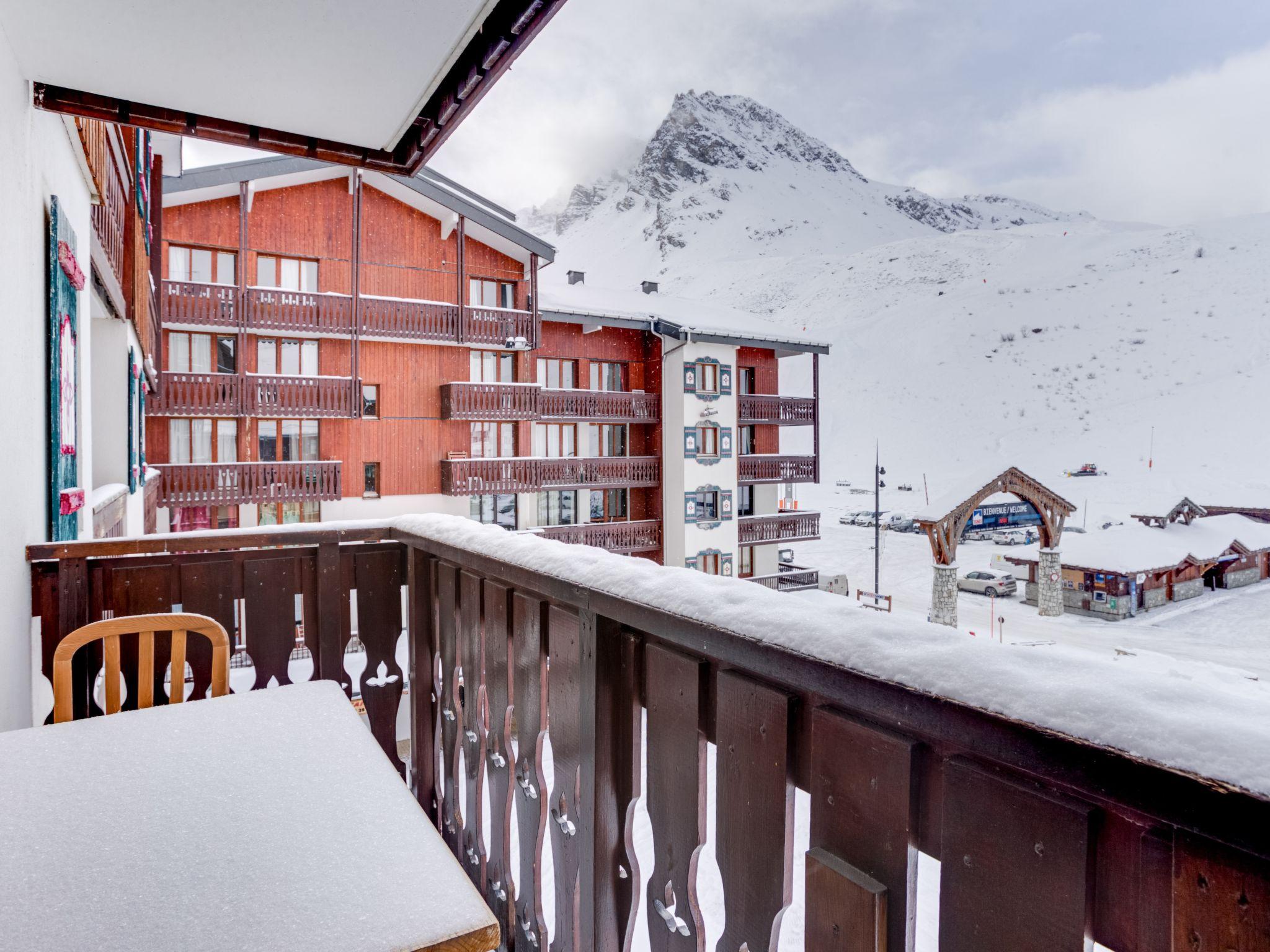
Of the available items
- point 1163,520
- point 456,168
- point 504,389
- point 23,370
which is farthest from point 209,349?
point 456,168

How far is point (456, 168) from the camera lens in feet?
220

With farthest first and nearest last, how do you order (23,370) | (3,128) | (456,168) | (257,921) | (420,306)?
1. (456,168)
2. (420,306)
3. (23,370)
4. (3,128)
5. (257,921)

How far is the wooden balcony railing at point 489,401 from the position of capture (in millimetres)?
13055

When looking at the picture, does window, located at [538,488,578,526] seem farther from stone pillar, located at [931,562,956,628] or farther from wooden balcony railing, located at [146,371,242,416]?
stone pillar, located at [931,562,956,628]

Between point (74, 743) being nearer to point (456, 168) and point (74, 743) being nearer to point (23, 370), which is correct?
point (23, 370)

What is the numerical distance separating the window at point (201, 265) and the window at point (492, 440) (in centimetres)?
478

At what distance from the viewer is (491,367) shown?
46.2 feet

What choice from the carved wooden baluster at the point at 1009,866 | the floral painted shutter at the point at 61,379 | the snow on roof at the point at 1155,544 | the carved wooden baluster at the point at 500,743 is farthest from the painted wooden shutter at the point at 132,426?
the snow on roof at the point at 1155,544

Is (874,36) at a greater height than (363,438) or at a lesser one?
greater

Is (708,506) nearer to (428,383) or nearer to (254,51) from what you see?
(428,383)

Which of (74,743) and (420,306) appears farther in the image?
(420,306)

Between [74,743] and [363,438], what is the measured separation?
39.8ft

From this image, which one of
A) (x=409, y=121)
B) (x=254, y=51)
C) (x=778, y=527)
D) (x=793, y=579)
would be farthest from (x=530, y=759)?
(x=793, y=579)

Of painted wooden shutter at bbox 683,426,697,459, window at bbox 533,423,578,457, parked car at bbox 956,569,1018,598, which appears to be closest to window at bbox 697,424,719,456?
painted wooden shutter at bbox 683,426,697,459
